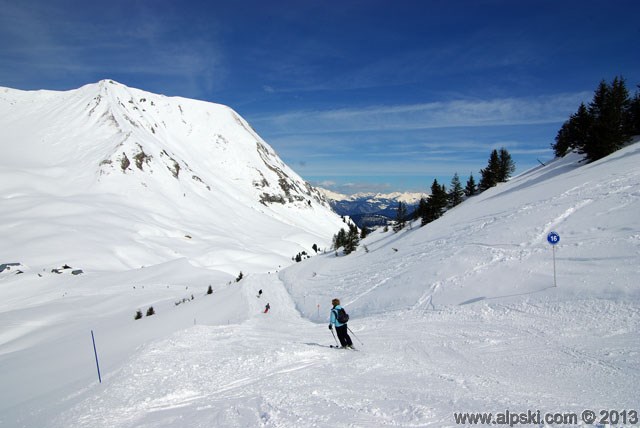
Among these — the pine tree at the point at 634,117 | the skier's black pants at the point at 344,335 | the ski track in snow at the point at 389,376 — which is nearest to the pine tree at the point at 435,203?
the pine tree at the point at 634,117

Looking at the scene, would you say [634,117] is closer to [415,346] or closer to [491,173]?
[491,173]

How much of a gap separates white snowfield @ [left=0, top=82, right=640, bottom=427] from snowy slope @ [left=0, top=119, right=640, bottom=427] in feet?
0.17

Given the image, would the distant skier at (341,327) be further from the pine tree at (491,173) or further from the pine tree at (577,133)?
the pine tree at (491,173)

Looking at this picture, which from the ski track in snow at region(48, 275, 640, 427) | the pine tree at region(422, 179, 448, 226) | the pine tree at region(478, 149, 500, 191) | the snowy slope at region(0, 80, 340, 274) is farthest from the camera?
the snowy slope at region(0, 80, 340, 274)

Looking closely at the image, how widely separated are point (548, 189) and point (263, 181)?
154363mm

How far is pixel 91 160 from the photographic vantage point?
Result: 9650cm

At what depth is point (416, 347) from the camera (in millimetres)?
9367

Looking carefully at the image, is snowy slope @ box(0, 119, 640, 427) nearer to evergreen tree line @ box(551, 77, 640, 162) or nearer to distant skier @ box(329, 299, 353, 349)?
distant skier @ box(329, 299, 353, 349)

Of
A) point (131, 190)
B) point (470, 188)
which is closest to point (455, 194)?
point (470, 188)

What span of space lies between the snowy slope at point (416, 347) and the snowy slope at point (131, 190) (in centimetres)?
3537

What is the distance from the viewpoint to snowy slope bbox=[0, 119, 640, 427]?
5898mm

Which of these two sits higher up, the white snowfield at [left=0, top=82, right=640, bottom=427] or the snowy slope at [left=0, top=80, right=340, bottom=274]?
the snowy slope at [left=0, top=80, right=340, bottom=274]

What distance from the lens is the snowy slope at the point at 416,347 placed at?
19.4ft

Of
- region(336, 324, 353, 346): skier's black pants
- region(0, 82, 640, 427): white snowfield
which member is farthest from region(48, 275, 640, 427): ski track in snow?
region(336, 324, 353, 346): skier's black pants
